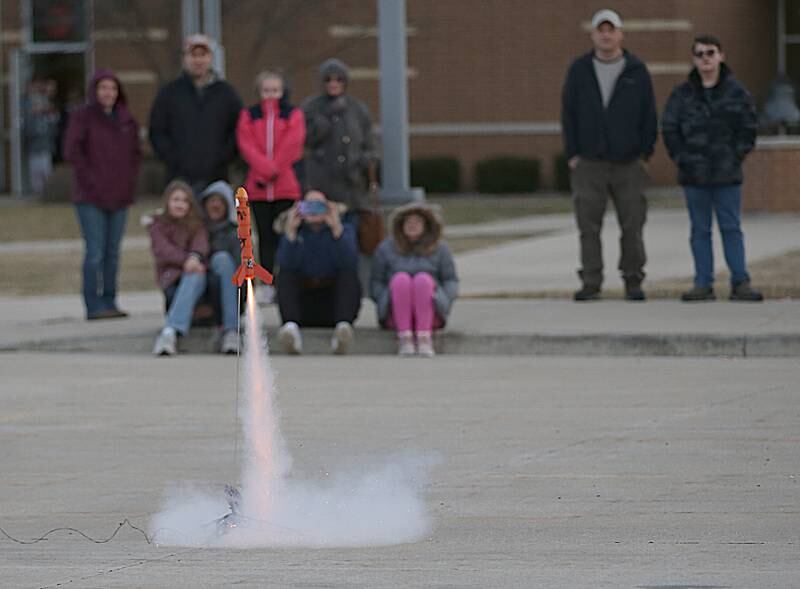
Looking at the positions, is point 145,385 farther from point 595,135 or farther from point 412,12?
point 412,12

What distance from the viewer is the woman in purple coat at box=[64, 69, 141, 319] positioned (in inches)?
604

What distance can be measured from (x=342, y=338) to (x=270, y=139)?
2.43 m

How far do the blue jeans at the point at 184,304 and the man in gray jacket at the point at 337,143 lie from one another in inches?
66.8

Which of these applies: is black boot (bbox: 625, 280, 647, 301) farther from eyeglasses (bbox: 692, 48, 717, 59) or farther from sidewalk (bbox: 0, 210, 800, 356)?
eyeglasses (bbox: 692, 48, 717, 59)

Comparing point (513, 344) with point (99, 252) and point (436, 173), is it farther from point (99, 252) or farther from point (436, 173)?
point (436, 173)

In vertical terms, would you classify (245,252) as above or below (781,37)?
below

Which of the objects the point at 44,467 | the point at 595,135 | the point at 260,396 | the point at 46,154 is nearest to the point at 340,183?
the point at 595,135

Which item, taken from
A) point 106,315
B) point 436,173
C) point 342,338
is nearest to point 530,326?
point 342,338

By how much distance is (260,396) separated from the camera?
25.9 feet

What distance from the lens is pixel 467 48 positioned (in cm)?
3844

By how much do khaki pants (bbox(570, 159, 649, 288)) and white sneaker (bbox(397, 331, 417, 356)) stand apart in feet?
8.25

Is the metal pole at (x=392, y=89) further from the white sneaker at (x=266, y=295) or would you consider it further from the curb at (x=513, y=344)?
the curb at (x=513, y=344)

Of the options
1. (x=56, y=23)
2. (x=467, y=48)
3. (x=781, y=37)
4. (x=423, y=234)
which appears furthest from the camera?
(x=56, y=23)

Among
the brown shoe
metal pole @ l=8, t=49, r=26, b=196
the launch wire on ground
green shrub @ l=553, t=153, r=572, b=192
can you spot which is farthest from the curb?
metal pole @ l=8, t=49, r=26, b=196
